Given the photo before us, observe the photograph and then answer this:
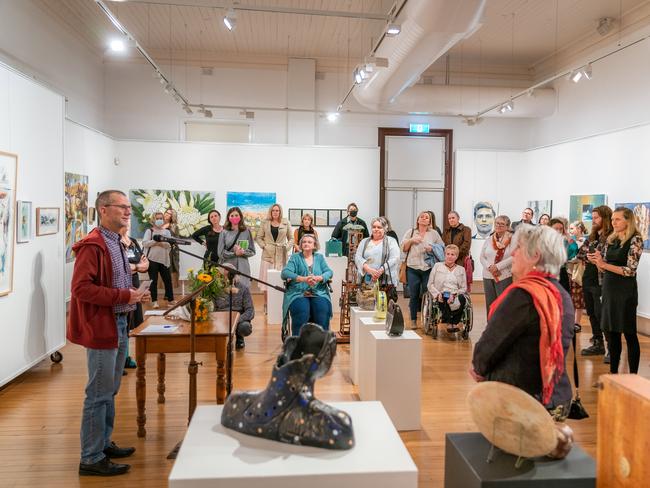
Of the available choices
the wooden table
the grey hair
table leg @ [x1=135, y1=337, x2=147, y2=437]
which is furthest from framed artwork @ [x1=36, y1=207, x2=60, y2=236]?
the grey hair

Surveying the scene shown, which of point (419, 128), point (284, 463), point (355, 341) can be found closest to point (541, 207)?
point (419, 128)

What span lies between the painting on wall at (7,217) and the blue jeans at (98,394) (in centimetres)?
182

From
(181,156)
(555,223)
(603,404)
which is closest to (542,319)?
(603,404)

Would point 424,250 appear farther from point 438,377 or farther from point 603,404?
point 603,404

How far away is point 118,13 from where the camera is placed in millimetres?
8344

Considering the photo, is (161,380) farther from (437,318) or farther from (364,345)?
(437,318)

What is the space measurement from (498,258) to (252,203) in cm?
540

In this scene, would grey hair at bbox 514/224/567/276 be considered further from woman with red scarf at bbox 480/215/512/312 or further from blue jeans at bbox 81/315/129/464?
woman with red scarf at bbox 480/215/512/312

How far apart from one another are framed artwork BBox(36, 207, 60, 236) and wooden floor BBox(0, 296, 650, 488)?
1.40m

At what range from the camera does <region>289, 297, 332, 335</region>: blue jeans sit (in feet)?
18.2

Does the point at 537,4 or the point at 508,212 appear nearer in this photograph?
the point at 537,4

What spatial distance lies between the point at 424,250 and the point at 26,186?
4.87 metres

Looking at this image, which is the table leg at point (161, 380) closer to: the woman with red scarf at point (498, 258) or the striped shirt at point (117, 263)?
the striped shirt at point (117, 263)

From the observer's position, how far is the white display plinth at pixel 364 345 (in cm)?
428
